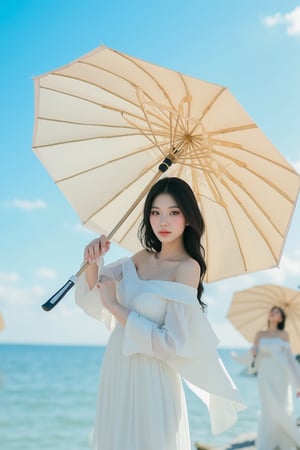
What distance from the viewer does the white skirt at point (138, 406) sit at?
138 inches

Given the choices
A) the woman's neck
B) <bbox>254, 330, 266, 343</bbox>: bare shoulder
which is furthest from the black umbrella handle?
<bbox>254, 330, 266, 343</bbox>: bare shoulder

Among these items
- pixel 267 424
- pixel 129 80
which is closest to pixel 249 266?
pixel 129 80

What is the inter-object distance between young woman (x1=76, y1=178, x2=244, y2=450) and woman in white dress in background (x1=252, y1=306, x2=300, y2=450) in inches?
274

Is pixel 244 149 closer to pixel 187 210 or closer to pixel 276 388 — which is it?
pixel 187 210

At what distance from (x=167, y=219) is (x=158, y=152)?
0.93m

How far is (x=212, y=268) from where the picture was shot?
4465 millimetres

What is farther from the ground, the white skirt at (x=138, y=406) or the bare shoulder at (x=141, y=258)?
the bare shoulder at (x=141, y=258)

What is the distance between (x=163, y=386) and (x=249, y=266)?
1.18 meters

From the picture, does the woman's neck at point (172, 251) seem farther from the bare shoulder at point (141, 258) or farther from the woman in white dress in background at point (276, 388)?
the woman in white dress in background at point (276, 388)

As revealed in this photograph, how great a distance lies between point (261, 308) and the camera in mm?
11898

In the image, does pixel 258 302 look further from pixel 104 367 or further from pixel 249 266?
pixel 104 367

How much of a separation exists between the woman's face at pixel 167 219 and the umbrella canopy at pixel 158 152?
27 cm

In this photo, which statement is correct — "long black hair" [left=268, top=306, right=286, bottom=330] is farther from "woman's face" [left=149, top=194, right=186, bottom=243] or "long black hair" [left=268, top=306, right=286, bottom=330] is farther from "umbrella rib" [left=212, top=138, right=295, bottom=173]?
"woman's face" [left=149, top=194, right=186, bottom=243]

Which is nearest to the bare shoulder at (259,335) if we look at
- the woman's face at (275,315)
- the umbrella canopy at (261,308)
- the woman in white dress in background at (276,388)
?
the woman in white dress in background at (276,388)
